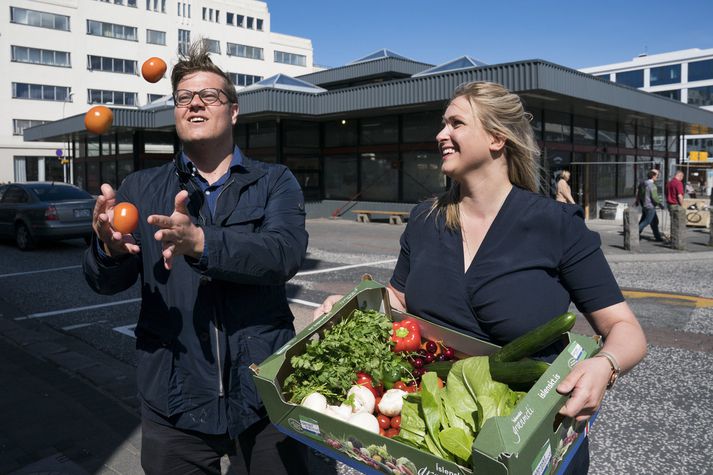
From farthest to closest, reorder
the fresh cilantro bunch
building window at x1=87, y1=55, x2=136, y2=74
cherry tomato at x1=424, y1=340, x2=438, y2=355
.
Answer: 1. building window at x1=87, y1=55, x2=136, y2=74
2. cherry tomato at x1=424, y1=340, x2=438, y2=355
3. the fresh cilantro bunch

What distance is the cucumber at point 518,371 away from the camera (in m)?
1.90

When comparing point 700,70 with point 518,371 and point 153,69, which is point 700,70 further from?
point 518,371

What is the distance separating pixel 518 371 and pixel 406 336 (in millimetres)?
505

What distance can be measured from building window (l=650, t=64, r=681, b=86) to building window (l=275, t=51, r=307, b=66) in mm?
48935

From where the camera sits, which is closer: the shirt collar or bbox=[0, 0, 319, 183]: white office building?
the shirt collar

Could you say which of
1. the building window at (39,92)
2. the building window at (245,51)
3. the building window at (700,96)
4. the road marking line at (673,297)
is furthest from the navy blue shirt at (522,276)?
the building window at (700,96)

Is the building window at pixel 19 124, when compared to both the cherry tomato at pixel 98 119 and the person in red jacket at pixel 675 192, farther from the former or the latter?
the cherry tomato at pixel 98 119

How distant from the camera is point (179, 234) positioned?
74.5 inches

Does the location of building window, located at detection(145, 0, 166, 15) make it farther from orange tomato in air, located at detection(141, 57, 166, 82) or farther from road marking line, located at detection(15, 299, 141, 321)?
orange tomato in air, located at detection(141, 57, 166, 82)

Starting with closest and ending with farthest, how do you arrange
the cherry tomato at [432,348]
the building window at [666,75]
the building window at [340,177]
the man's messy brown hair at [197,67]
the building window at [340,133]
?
the cherry tomato at [432,348]
the man's messy brown hair at [197,67]
the building window at [340,133]
the building window at [340,177]
the building window at [666,75]

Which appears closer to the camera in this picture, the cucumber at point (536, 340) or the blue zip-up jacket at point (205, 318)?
the cucumber at point (536, 340)

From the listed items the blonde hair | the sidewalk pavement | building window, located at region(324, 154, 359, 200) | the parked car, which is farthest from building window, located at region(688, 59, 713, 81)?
the blonde hair

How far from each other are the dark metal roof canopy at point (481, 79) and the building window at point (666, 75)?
2572 inches

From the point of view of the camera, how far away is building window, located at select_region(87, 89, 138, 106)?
198ft
